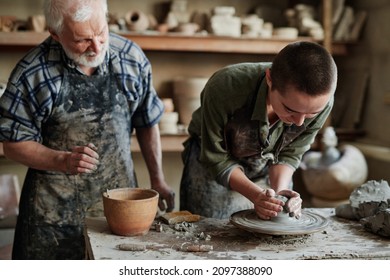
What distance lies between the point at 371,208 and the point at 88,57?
49.9 inches

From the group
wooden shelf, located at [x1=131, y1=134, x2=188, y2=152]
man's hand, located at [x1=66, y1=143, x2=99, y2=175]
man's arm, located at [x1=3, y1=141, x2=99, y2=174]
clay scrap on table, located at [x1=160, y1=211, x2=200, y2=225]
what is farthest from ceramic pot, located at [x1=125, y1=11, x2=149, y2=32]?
clay scrap on table, located at [x1=160, y1=211, x2=200, y2=225]

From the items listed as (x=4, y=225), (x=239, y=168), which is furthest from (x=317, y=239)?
(x=4, y=225)

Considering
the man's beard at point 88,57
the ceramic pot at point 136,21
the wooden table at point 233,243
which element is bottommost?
the wooden table at point 233,243

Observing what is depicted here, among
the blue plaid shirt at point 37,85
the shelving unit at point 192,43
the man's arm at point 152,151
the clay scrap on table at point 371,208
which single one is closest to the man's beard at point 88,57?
the blue plaid shirt at point 37,85

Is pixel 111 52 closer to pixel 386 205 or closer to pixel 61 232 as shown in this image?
pixel 61 232

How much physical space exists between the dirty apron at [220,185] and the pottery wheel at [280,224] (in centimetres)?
36

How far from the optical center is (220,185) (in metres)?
2.51

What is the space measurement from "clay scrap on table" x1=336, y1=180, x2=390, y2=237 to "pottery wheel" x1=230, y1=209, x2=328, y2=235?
17 centimetres

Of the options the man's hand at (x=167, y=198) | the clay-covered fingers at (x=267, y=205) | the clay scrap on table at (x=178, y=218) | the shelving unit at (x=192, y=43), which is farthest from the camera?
the shelving unit at (x=192, y=43)

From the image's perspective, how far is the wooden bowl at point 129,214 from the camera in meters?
1.87

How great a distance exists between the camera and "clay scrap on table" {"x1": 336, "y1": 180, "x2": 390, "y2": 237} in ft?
6.41

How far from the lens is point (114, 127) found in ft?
8.14

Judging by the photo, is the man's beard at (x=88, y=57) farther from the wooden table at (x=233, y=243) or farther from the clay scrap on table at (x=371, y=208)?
the clay scrap on table at (x=371, y=208)

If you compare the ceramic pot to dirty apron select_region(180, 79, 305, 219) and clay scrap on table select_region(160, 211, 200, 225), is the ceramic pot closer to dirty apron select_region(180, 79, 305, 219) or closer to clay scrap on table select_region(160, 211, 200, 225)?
dirty apron select_region(180, 79, 305, 219)
